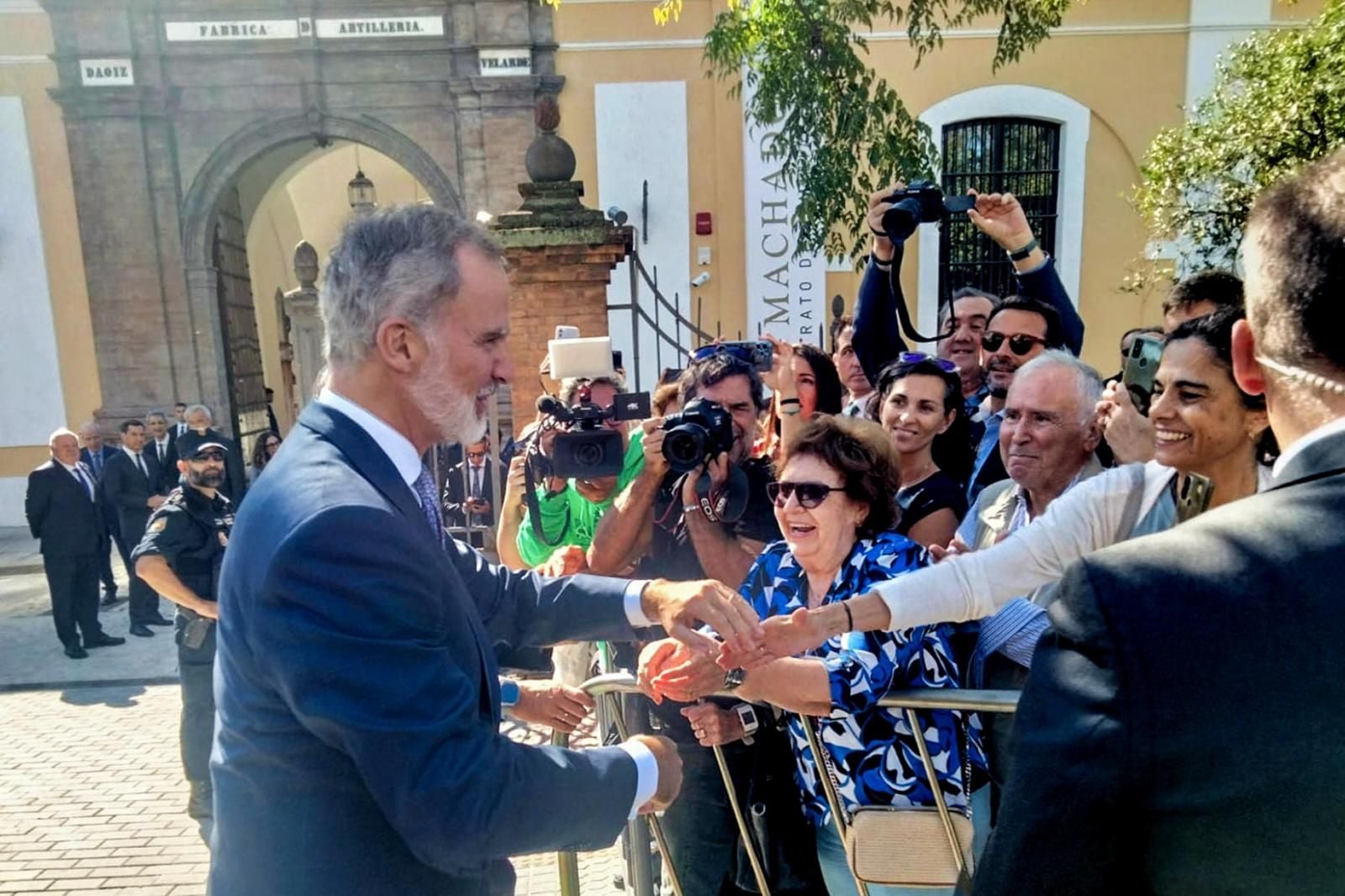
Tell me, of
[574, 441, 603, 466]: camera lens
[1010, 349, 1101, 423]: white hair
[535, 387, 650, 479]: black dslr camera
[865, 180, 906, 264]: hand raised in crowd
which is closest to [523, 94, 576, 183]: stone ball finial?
[865, 180, 906, 264]: hand raised in crowd

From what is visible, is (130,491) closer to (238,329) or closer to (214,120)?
(238,329)

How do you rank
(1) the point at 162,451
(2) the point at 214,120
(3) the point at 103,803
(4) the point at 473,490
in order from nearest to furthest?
(3) the point at 103,803, (4) the point at 473,490, (1) the point at 162,451, (2) the point at 214,120

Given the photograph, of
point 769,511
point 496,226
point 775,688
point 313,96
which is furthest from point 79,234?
point 775,688

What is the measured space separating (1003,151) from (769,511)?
36.5ft

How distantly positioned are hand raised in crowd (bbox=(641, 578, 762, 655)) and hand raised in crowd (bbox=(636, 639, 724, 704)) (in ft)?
0.10

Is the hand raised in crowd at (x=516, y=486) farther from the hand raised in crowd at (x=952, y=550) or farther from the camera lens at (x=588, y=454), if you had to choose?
the hand raised in crowd at (x=952, y=550)

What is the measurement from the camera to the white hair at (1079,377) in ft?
8.36

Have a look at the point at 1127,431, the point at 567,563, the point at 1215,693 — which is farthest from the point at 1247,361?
the point at 567,563

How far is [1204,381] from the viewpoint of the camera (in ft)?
6.57

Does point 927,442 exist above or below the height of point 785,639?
above

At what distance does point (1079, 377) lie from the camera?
2578 millimetres

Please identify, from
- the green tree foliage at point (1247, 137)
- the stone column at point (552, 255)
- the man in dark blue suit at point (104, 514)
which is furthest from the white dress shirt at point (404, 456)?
the man in dark blue suit at point (104, 514)

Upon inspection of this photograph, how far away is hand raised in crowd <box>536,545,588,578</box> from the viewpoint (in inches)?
120

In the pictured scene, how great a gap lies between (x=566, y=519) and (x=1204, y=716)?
9.82 ft
